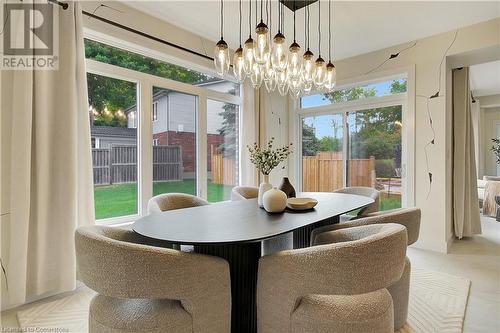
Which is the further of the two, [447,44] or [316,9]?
[447,44]

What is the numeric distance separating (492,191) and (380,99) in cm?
317

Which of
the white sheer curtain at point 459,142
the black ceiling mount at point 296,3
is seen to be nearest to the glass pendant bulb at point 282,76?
the black ceiling mount at point 296,3

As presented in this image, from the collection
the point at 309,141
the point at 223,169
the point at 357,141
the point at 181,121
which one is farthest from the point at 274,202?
the point at 309,141

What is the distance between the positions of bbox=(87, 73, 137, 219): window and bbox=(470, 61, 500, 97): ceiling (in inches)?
203

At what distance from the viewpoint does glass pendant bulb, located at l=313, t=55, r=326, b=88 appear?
2.39m

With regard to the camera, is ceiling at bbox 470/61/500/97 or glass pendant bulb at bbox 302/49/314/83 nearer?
glass pendant bulb at bbox 302/49/314/83

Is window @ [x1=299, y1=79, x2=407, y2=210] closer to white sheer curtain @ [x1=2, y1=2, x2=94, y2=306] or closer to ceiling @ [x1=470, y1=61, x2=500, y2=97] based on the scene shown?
ceiling @ [x1=470, y1=61, x2=500, y2=97]

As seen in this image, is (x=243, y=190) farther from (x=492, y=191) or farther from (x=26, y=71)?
(x=492, y=191)

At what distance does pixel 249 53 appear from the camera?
6.70 feet

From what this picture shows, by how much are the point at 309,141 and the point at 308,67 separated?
2.42 m

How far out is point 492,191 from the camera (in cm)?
500

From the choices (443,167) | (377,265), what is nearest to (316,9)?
(443,167)

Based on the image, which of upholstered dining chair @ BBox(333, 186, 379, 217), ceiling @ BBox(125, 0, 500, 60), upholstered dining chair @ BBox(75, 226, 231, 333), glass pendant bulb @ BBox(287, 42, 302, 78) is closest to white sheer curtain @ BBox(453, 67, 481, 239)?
ceiling @ BBox(125, 0, 500, 60)

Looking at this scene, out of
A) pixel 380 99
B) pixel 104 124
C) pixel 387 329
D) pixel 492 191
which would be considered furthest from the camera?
pixel 492 191
